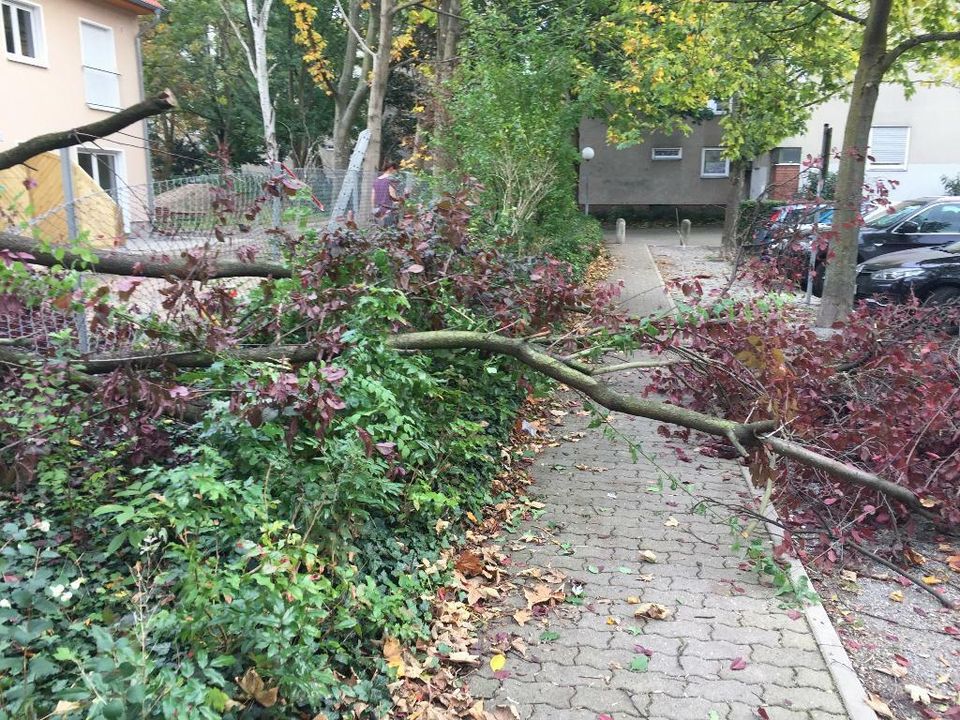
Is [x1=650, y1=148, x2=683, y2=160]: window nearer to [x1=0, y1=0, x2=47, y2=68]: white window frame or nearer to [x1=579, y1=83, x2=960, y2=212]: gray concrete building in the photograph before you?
[x1=579, y1=83, x2=960, y2=212]: gray concrete building

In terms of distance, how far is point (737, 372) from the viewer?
539cm

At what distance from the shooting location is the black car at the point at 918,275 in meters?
11.6

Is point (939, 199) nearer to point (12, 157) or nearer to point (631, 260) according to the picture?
point (631, 260)

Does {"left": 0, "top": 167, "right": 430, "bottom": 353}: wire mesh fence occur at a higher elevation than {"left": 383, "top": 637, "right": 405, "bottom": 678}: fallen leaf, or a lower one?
higher

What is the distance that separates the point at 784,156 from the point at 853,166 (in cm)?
2403

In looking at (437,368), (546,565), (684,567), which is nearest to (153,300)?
(437,368)

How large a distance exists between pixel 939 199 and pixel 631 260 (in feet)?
22.7

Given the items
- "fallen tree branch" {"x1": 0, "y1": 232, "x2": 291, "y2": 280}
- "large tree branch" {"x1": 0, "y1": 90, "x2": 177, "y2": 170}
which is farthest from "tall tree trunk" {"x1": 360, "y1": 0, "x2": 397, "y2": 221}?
"large tree branch" {"x1": 0, "y1": 90, "x2": 177, "y2": 170}

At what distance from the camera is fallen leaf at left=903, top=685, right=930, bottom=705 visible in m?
3.50

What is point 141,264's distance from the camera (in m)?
5.04

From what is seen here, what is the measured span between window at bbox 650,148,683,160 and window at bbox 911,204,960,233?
1942 centimetres

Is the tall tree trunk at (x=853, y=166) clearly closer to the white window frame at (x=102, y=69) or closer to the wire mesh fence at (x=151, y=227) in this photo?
the wire mesh fence at (x=151, y=227)

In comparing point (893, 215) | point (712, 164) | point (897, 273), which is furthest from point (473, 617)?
point (712, 164)

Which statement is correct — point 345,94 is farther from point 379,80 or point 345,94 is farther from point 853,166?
point 853,166
